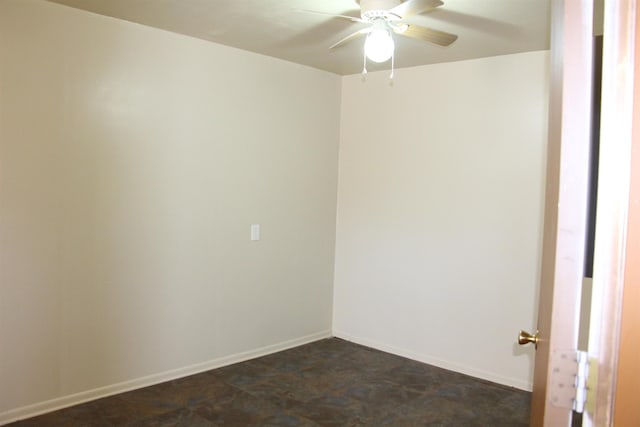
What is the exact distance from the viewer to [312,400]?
3395 millimetres

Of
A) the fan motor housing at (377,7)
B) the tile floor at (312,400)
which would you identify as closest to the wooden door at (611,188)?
the fan motor housing at (377,7)

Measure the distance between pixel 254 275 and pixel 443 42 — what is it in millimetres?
2333

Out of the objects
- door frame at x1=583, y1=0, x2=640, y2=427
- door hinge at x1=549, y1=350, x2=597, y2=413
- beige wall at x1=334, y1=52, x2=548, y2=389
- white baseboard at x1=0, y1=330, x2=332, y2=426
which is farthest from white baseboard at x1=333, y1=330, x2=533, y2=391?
door frame at x1=583, y1=0, x2=640, y2=427

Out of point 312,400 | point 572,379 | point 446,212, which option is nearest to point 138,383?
point 312,400

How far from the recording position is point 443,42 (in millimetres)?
2791

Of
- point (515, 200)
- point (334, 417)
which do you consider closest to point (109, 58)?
point (334, 417)

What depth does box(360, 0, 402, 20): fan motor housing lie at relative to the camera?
8.13 ft

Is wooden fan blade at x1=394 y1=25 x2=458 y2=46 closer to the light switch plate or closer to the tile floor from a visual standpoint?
the light switch plate

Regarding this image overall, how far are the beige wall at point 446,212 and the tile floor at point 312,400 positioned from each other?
0.37m

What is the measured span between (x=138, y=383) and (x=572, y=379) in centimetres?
320

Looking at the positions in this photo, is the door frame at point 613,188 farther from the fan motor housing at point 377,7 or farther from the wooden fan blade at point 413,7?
the fan motor housing at point 377,7

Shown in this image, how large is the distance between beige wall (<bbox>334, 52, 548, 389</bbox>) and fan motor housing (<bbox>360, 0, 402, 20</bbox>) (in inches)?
→ 62.5

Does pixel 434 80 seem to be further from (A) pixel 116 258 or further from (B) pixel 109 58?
(A) pixel 116 258

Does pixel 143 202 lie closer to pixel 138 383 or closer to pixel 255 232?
pixel 255 232
